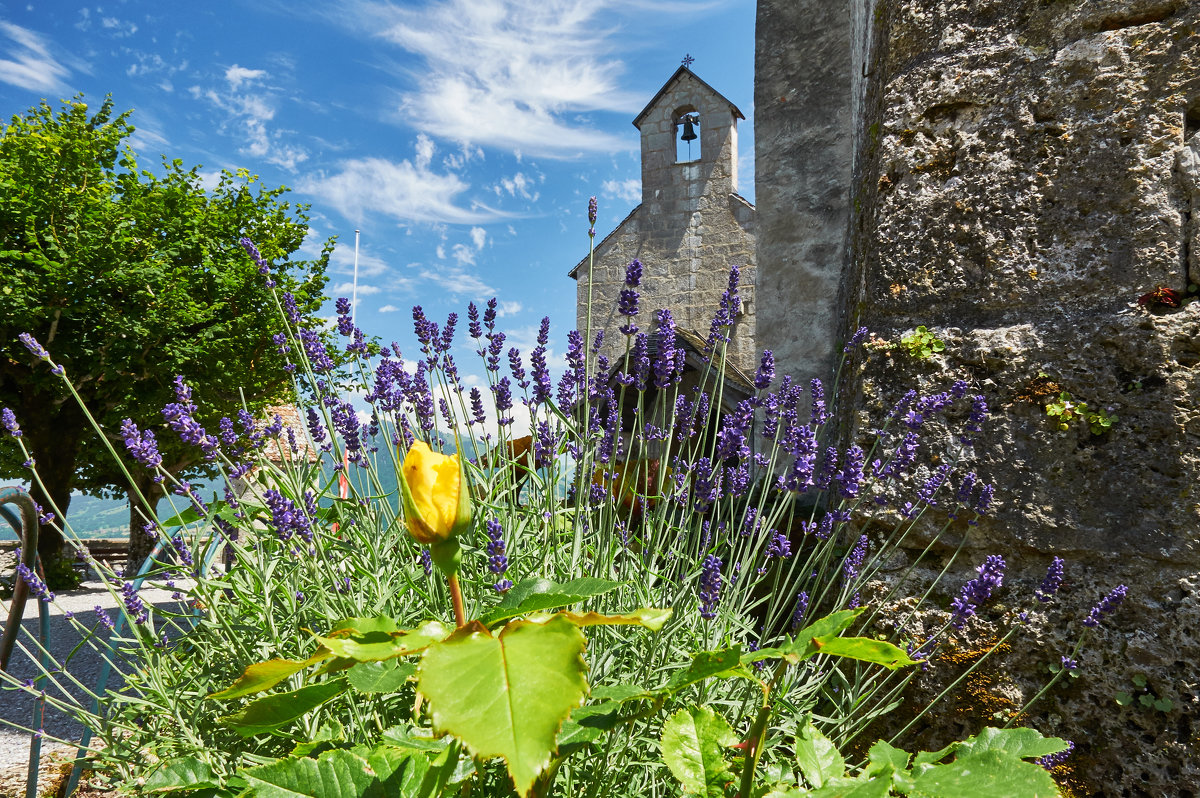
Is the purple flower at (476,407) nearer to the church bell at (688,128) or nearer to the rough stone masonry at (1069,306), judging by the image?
the rough stone masonry at (1069,306)

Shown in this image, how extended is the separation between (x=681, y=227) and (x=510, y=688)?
1370 centimetres

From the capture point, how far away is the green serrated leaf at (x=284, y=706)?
0.83 meters

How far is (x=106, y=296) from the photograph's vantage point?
44.6 ft

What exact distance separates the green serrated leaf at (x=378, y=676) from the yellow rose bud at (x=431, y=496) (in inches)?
6.5

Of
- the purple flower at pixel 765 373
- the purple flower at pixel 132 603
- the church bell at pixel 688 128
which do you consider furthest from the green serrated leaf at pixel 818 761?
the church bell at pixel 688 128

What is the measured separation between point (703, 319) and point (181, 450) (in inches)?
503

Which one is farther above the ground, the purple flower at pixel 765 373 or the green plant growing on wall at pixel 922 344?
the green plant growing on wall at pixel 922 344

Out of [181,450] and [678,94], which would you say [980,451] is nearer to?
[678,94]

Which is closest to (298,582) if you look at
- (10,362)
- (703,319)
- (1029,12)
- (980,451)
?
(980,451)

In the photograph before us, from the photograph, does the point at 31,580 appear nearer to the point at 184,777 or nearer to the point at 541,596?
the point at 184,777

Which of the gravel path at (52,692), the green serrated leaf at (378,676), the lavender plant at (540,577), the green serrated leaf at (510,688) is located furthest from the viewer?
the gravel path at (52,692)

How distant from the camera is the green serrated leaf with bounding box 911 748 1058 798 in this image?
82cm

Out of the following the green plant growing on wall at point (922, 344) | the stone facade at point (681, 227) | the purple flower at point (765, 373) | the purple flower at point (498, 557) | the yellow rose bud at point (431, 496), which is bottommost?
the purple flower at point (498, 557)

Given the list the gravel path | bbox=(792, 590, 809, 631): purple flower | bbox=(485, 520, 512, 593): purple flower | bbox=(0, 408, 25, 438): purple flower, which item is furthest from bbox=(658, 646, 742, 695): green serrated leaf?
bbox=(0, 408, 25, 438): purple flower
